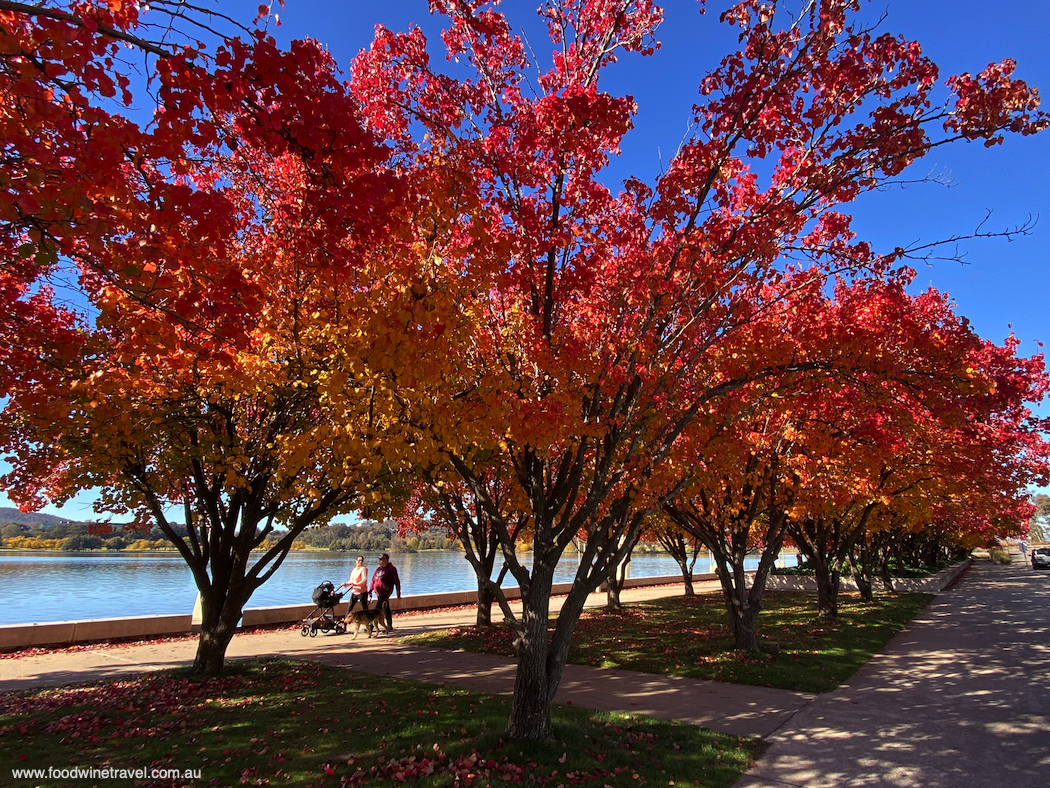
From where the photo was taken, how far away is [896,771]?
4.98 meters

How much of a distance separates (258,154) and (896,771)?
29.9ft

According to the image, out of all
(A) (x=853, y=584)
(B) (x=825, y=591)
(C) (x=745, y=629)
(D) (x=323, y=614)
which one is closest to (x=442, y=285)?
(C) (x=745, y=629)

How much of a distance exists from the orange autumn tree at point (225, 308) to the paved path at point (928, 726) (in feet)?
15.7

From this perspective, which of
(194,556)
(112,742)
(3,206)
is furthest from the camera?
(194,556)

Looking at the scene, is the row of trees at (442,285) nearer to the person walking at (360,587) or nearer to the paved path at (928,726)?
the paved path at (928,726)

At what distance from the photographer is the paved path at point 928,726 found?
16.0 ft

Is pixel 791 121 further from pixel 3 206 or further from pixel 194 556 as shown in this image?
pixel 194 556

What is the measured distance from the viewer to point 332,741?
554cm

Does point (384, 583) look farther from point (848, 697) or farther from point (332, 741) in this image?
point (848, 697)

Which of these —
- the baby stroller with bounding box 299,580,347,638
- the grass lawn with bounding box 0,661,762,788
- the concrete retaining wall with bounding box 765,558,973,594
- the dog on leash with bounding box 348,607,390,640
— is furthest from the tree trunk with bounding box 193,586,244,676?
the concrete retaining wall with bounding box 765,558,973,594

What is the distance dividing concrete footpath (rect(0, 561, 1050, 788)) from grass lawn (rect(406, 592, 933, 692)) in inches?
19.2

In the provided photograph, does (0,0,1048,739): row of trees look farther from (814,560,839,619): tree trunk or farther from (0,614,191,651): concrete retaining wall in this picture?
(814,560,839,619): tree trunk

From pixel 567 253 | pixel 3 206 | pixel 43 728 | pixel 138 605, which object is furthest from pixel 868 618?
pixel 138 605

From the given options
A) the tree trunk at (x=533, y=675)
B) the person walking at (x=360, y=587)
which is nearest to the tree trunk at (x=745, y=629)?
the tree trunk at (x=533, y=675)
